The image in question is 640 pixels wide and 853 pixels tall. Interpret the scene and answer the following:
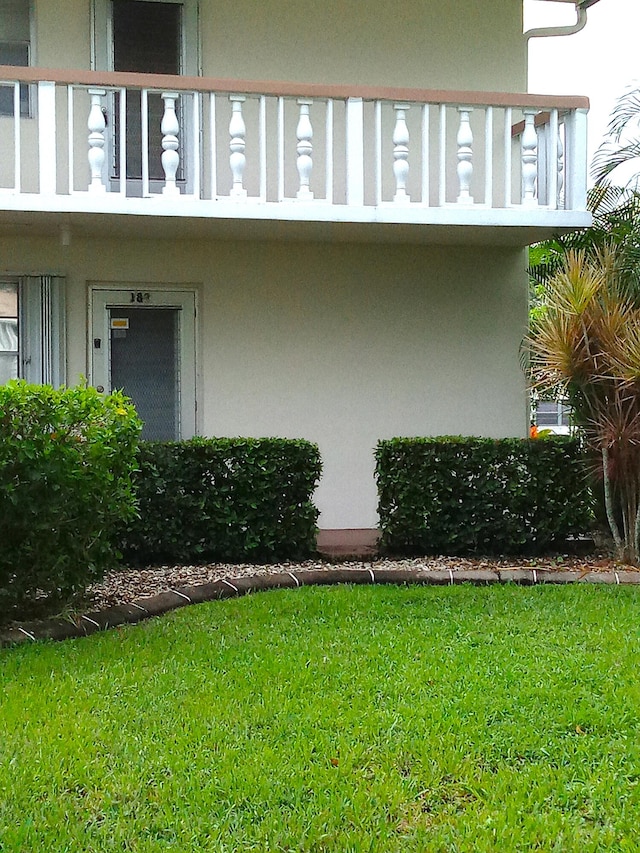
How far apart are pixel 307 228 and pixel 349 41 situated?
210 cm

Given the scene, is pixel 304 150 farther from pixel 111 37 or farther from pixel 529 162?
pixel 111 37

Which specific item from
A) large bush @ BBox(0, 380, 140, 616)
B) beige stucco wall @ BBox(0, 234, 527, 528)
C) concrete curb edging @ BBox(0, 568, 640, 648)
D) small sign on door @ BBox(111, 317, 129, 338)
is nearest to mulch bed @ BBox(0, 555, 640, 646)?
concrete curb edging @ BBox(0, 568, 640, 648)

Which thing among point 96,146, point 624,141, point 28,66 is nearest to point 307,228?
point 96,146

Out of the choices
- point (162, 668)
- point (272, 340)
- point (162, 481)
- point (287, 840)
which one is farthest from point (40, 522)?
point (272, 340)

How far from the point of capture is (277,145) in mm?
8125

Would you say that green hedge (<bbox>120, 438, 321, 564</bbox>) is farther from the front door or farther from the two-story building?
the front door

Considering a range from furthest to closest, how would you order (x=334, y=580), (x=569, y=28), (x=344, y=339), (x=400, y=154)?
(x=569, y=28) < (x=344, y=339) < (x=400, y=154) < (x=334, y=580)

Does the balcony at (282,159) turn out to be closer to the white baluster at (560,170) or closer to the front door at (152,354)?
the white baluster at (560,170)

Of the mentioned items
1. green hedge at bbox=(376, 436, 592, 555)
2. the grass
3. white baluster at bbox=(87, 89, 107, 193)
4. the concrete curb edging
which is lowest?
the grass

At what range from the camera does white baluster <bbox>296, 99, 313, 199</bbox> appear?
755 cm

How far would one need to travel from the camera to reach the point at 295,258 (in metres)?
8.69

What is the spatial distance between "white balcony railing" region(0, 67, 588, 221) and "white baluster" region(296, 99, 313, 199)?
0.03 feet

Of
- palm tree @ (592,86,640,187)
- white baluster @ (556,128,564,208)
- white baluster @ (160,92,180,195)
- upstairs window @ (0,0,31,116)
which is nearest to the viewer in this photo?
white baluster @ (160,92,180,195)

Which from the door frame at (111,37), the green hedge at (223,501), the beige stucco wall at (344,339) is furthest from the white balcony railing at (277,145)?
the green hedge at (223,501)
